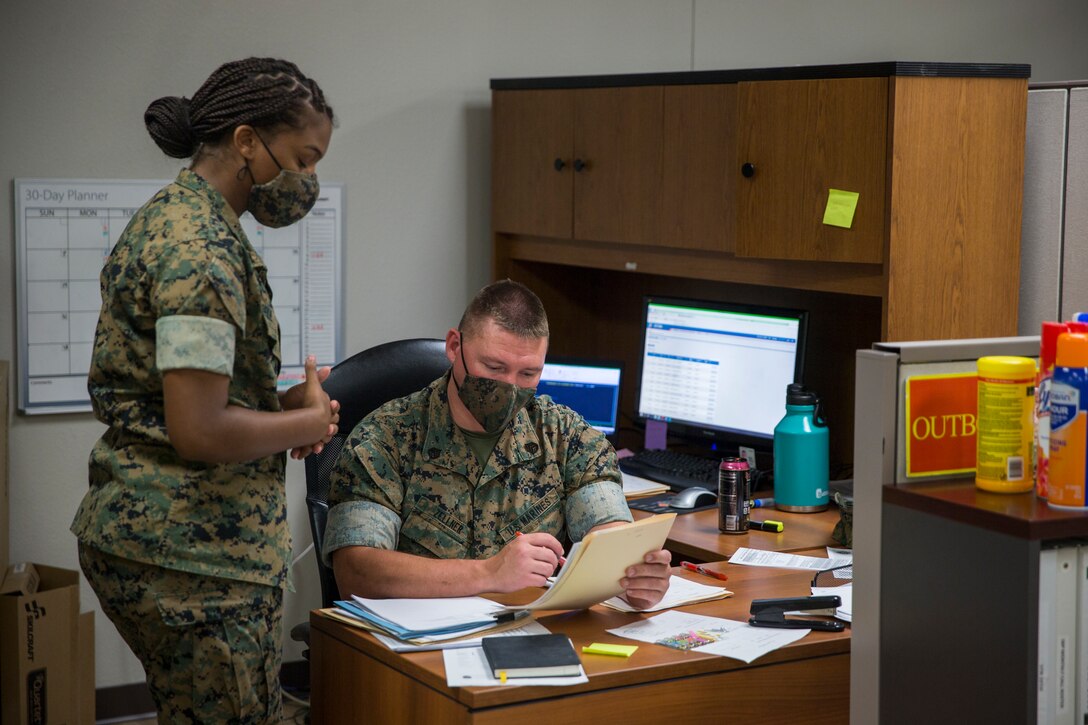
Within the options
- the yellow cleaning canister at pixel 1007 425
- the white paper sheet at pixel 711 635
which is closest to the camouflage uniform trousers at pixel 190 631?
the white paper sheet at pixel 711 635

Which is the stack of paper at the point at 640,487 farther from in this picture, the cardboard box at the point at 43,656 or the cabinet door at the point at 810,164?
the cardboard box at the point at 43,656

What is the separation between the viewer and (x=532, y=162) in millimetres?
3637

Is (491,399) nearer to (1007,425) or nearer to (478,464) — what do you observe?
(478,464)

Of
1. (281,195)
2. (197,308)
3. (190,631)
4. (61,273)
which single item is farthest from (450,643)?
(61,273)

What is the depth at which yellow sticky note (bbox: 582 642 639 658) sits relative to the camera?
1.91 meters

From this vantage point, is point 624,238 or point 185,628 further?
point 624,238

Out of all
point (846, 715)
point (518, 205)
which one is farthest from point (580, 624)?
point (518, 205)

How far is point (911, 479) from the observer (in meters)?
1.61

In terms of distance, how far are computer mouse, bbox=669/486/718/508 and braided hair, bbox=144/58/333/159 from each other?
1.39 meters

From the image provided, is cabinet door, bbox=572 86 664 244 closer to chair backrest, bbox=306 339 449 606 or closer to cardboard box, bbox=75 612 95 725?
chair backrest, bbox=306 339 449 606

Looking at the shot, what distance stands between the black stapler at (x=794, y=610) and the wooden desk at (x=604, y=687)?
28mm

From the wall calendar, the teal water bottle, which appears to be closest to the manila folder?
the teal water bottle

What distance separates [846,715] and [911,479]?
23.2 inches

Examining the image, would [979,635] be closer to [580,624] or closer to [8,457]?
[580,624]
